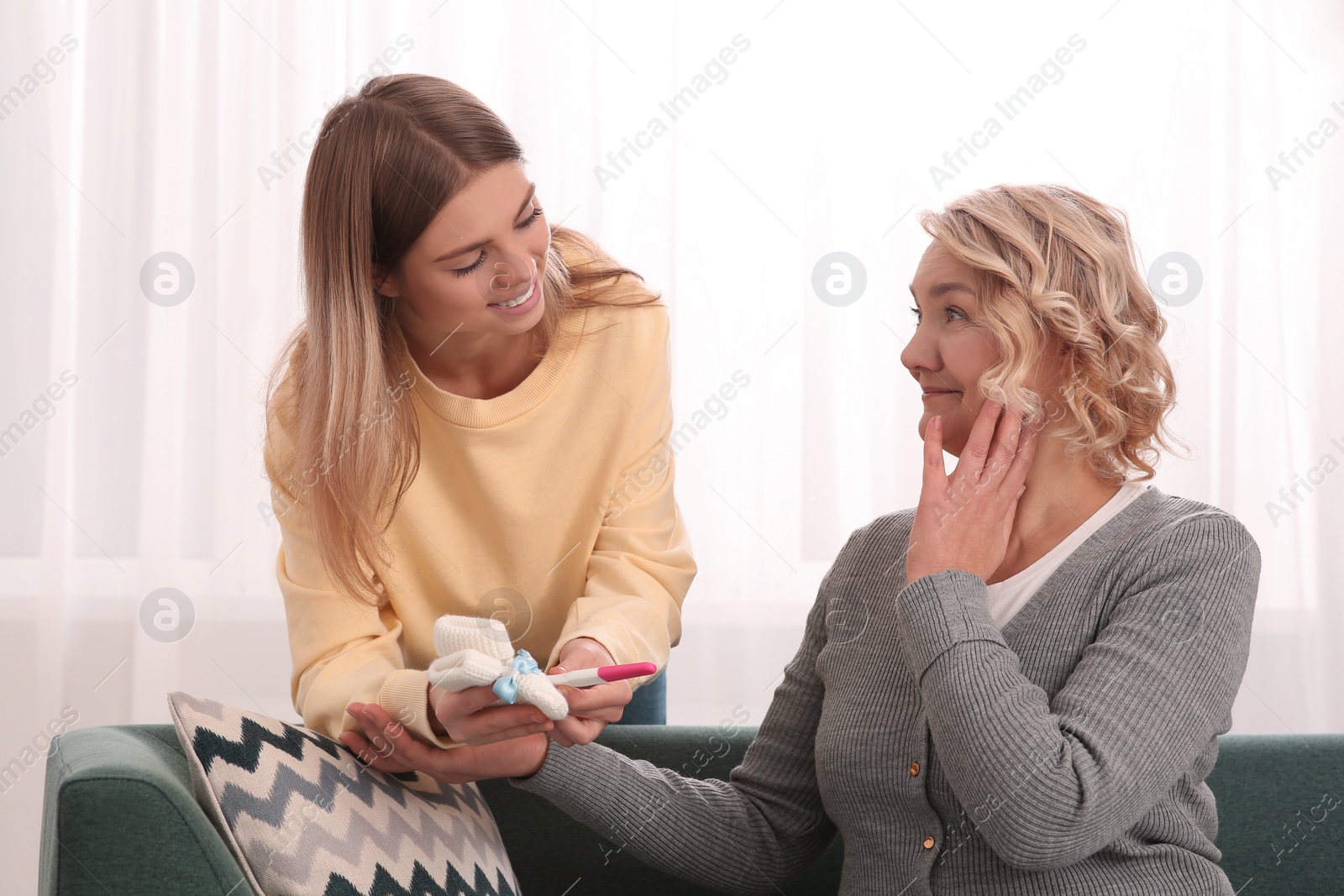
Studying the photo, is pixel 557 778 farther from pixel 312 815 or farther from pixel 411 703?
pixel 312 815

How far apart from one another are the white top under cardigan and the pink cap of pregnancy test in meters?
0.40

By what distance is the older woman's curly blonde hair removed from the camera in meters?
1.29

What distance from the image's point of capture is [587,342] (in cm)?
160

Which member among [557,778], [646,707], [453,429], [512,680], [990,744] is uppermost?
[453,429]

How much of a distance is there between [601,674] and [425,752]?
28cm

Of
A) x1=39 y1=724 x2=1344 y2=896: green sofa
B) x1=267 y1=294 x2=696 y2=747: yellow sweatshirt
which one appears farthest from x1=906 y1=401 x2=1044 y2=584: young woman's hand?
x1=39 y1=724 x2=1344 y2=896: green sofa

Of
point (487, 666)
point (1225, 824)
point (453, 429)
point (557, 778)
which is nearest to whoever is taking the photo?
point (487, 666)

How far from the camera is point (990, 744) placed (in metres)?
1.09

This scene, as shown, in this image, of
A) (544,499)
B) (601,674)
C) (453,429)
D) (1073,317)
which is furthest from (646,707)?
(1073,317)

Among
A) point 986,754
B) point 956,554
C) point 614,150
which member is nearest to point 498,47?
point 614,150

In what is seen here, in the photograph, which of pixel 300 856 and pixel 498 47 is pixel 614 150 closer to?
pixel 498 47

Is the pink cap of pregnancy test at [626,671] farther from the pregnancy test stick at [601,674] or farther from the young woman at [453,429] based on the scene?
the young woman at [453,429]

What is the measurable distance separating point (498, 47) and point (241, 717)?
1907mm

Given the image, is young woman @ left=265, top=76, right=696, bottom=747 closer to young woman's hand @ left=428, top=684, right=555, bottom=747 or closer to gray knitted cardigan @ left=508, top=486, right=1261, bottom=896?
young woman's hand @ left=428, top=684, right=555, bottom=747
